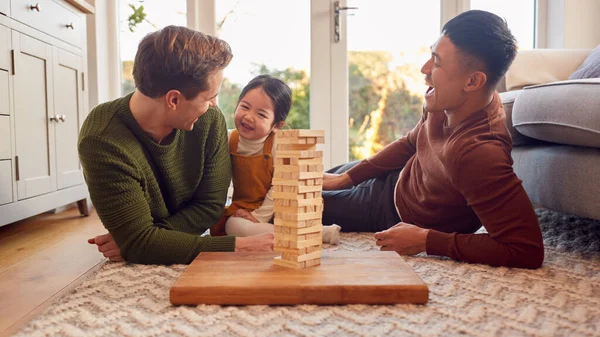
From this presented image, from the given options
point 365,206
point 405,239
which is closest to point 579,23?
point 365,206

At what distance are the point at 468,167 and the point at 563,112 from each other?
0.34 meters

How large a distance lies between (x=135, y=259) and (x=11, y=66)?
902 mm

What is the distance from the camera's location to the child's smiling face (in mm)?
1670

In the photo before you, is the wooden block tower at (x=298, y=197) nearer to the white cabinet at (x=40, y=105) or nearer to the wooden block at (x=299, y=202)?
the wooden block at (x=299, y=202)

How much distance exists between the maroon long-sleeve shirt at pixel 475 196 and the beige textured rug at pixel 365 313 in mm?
76

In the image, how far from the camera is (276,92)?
168 centimetres

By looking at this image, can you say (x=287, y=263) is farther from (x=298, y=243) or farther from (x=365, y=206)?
(x=365, y=206)

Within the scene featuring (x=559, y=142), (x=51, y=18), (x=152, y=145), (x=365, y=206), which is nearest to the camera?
(x=152, y=145)

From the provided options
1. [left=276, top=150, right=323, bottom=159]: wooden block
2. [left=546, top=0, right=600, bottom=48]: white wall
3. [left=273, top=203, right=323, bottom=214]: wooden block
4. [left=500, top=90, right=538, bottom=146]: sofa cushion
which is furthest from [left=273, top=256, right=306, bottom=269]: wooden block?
[left=546, top=0, right=600, bottom=48]: white wall

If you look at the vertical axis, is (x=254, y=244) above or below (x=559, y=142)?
below

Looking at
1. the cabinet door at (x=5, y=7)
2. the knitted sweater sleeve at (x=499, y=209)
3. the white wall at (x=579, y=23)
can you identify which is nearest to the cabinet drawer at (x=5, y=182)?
the cabinet door at (x=5, y=7)

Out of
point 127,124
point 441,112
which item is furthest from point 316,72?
point 127,124

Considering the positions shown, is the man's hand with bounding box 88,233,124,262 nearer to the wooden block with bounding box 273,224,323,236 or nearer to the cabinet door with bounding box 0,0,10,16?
the wooden block with bounding box 273,224,323,236

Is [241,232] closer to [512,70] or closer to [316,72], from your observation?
[512,70]
